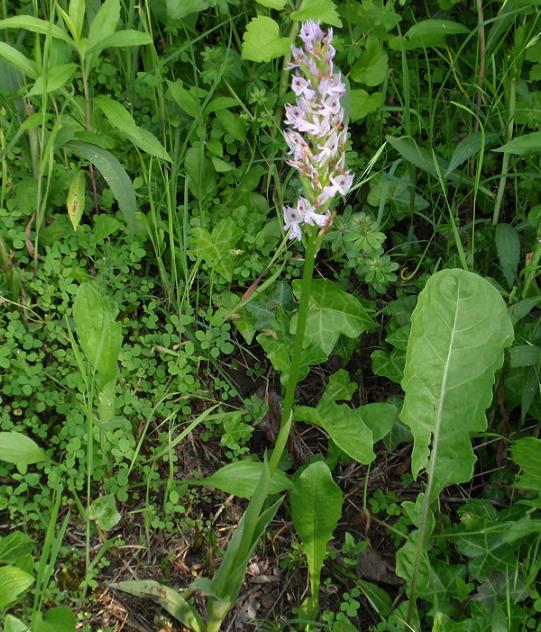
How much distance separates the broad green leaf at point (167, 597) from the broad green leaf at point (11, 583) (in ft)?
0.86

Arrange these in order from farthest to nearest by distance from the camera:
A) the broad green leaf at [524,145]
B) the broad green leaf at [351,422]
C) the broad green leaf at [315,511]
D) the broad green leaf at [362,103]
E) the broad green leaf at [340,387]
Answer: the broad green leaf at [362,103], the broad green leaf at [340,387], the broad green leaf at [524,145], the broad green leaf at [351,422], the broad green leaf at [315,511]

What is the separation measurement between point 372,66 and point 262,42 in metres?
0.46

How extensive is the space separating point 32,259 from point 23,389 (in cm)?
50

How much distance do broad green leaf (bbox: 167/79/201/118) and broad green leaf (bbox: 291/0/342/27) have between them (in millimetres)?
444

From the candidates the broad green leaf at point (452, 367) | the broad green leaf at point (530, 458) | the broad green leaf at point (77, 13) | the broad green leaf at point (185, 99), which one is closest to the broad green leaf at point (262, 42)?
the broad green leaf at point (185, 99)

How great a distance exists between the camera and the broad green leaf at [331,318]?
95.2 inches

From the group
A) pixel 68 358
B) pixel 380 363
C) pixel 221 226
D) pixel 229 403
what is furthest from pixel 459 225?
pixel 68 358

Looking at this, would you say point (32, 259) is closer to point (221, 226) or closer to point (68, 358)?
point (68, 358)

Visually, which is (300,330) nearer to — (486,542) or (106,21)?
(486,542)

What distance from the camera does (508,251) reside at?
8.13 ft

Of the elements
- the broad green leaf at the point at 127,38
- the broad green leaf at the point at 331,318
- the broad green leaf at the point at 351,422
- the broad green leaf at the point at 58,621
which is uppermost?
the broad green leaf at the point at 127,38

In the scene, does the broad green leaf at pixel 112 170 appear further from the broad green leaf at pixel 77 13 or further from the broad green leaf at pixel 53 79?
the broad green leaf at pixel 77 13

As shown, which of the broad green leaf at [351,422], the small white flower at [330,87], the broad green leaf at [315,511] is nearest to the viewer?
the small white flower at [330,87]

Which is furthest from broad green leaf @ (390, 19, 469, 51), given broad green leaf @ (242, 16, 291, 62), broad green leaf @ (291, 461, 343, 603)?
broad green leaf @ (291, 461, 343, 603)
